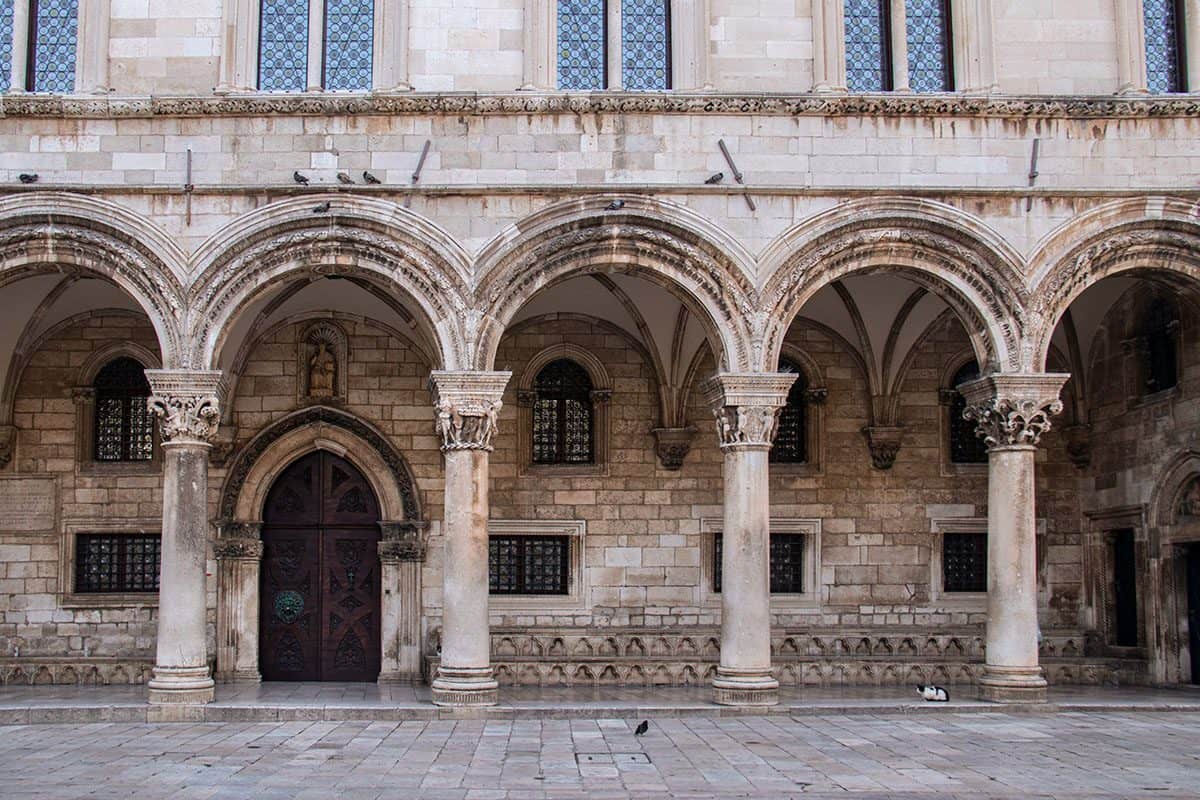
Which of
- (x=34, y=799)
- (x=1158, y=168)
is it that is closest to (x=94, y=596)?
(x=34, y=799)

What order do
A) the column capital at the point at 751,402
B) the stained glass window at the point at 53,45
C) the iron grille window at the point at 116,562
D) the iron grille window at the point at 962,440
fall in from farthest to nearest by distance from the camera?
1. the iron grille window at the point at 962,440
2. the iron grille window at the point at 116,562
3. the stained glass window at the point at 53,45
4. the column capital at the point at 751,402

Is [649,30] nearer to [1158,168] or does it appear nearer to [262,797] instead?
[1158,168]

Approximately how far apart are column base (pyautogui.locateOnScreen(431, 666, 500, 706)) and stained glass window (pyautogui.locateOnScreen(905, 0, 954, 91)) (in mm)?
8405

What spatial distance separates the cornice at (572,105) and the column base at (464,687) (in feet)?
20.4

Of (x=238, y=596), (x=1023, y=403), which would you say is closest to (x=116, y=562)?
(x=238, y=596)

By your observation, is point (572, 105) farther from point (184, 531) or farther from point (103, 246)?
point (184, 531)

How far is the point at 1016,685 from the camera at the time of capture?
1537cm

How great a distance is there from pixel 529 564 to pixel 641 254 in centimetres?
506

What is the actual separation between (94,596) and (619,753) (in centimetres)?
866

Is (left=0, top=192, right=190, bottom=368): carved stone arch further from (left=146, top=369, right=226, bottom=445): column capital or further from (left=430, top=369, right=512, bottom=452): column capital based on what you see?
(left=430, top=369, right=512, bottom=452): column capital

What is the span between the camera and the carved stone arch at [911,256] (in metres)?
15.5

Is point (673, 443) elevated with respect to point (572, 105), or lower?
lower

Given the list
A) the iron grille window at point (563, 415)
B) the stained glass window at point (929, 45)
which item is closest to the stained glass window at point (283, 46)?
the iron grille window at point (563, 415)

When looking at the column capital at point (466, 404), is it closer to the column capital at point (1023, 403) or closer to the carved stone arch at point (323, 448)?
the carved stone arch at point (323, 448)
